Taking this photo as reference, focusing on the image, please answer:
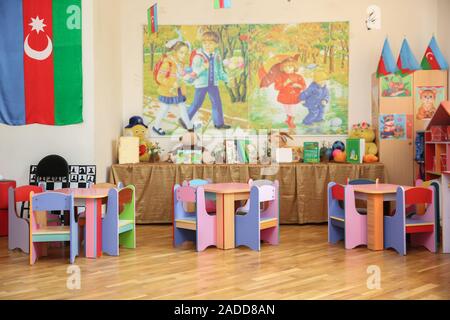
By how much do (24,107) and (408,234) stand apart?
480 centimetres

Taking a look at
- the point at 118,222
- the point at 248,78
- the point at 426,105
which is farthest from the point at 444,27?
the point at 118,222

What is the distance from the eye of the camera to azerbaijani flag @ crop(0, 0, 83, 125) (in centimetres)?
707

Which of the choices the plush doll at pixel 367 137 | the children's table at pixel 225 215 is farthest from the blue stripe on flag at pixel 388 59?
the children's table at pixel 225 215

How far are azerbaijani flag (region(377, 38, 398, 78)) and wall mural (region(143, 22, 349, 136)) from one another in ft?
1.84

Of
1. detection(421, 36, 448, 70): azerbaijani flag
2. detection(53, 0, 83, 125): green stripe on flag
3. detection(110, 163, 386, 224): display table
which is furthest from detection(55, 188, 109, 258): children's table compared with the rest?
detection(421, 36, 448, 70): azerbaijani flag

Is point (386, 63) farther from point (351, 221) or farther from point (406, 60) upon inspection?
point (351, 221)

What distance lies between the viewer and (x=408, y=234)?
642 cm

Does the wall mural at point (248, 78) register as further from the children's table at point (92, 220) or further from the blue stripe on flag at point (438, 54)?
the children's table at point (92, 220)

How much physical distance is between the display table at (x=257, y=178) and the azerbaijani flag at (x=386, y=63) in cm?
138

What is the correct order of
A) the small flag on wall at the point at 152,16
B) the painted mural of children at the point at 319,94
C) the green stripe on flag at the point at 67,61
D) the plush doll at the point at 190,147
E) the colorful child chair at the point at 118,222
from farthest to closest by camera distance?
1. the painted mural of children at the point at 319,94
2. the plush doll at the point at 190,147
3. the green stripe on flag at the point at 67,61
4. the small flag on wall at the point at 152,16
5. the colorful child chair at the point at 118,222

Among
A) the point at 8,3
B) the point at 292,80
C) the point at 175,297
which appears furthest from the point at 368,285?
the point at 8,3

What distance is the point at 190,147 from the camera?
8102 millimetres

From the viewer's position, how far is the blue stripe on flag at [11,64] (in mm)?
7086

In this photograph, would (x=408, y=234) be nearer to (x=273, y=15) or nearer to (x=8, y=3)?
(x=273, y=15)
